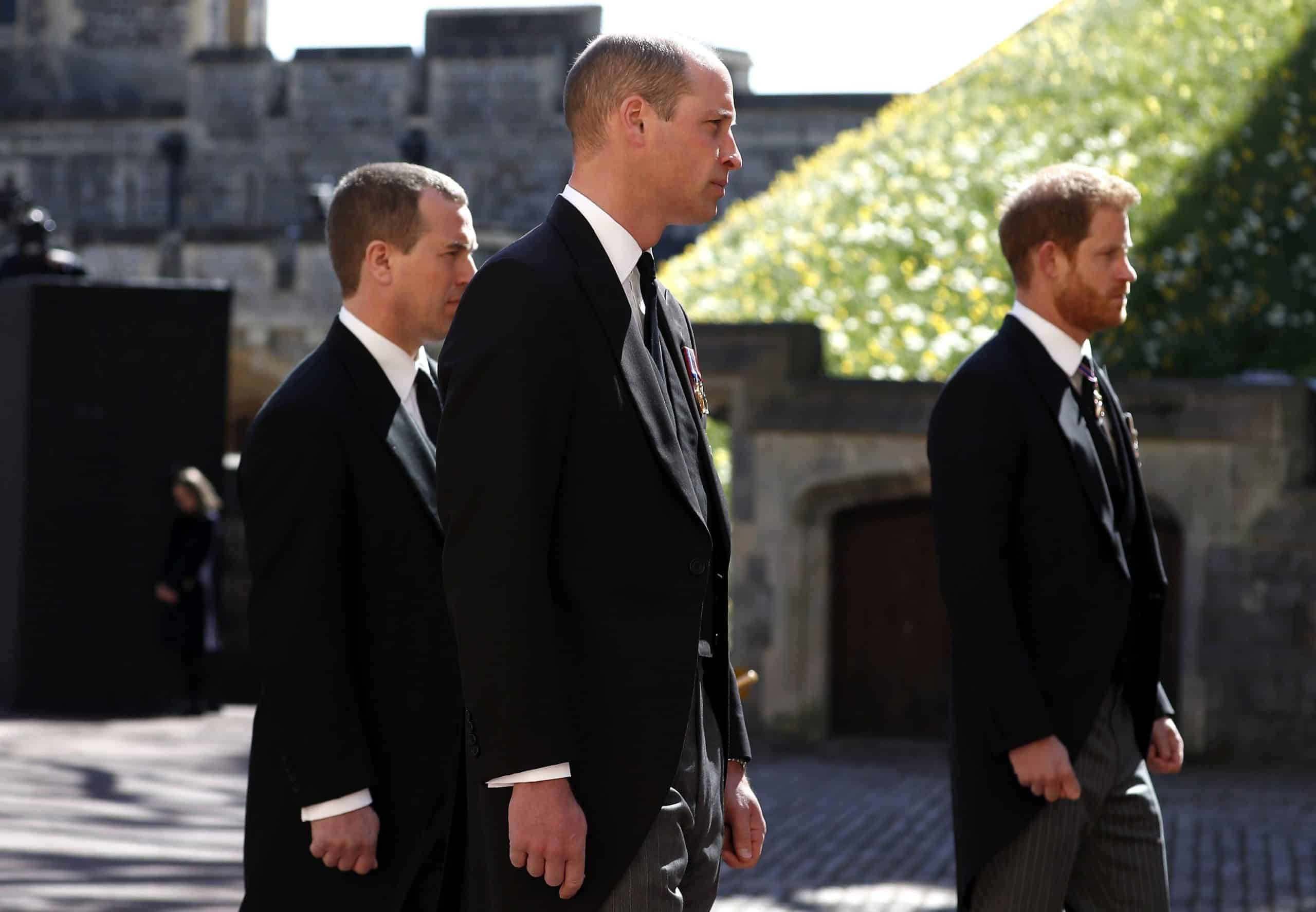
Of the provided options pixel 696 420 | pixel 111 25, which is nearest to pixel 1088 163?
pixel 696 420

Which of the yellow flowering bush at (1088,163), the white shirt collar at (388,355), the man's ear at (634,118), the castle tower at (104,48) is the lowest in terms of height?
the white shirt collar at (388,355)

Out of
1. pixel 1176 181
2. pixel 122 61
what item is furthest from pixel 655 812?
pixel 122 61

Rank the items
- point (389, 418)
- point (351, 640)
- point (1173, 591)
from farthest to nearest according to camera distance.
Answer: point (1173, 591), point (389, 418), point (351, 640)

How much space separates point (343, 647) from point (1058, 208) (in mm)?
1589

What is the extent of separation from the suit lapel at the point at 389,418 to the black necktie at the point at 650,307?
0.72 metres

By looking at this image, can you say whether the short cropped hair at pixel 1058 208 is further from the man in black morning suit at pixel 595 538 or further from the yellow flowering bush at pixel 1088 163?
the yellow flowering bush at pixel 1088 163

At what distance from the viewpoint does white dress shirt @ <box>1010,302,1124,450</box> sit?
12.3 ft

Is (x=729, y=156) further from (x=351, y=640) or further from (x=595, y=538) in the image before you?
(x=351, y=640)

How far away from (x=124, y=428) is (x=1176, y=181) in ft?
30.4

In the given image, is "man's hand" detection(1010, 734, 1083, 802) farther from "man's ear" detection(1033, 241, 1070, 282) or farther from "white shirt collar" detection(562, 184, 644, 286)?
"white shirt collar" detection(562, 184, 644, 286)

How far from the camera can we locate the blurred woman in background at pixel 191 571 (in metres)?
12.6

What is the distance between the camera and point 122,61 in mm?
38812

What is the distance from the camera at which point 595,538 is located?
263 cm

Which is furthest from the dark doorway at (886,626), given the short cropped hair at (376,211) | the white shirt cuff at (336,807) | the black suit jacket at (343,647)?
the white shirt cuff at (336,807)
